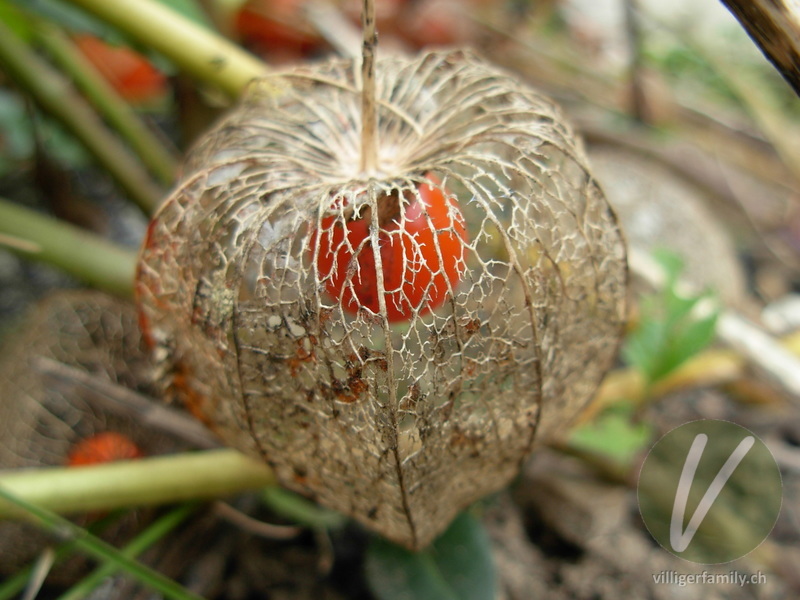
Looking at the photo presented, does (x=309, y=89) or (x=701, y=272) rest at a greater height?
(x=309, y=89)

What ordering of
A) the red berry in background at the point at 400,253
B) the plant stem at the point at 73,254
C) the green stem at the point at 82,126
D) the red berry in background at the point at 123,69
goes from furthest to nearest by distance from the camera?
the red berry in background at the point at 123,69
the green stem at the point at 82,126
the plant stem at the point at 73,254
the red berry in background at the point at 400,253

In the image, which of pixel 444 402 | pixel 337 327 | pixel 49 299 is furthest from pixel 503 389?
pixel 49 299

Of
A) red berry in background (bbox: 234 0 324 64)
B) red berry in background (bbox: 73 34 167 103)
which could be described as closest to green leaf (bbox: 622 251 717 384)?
red berry in background (bbox: 234 0 324 64)

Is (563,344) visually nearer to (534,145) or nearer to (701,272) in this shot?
(534,145)
